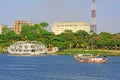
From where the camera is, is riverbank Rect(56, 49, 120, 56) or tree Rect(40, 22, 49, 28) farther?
tree Rect(40, 22, 49, 28)

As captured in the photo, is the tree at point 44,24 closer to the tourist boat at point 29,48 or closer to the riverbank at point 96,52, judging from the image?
the riverbank at point 96,52

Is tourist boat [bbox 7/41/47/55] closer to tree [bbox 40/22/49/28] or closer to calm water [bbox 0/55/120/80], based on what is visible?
calm water [bbox 0/55/120/80]

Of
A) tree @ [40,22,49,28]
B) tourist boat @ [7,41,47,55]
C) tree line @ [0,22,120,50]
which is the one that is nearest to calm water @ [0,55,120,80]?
tourist boat @ [7,41,47,55]

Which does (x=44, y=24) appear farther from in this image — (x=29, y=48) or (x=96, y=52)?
(x=96, y=52)

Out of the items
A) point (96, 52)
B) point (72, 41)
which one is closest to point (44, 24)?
point (72, 41)

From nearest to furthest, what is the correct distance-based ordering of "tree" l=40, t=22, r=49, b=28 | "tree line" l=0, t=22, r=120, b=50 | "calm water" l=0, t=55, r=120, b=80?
1. "calm water" l=0, t=55, r=120, b=80
2. "tree line" l=0, t=22, r=120, b=50
3. "tree" l=40, t=22, r=49, b=28

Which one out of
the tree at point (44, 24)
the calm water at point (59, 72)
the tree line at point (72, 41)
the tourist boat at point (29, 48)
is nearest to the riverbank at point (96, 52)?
the tree line at point (72, 41)

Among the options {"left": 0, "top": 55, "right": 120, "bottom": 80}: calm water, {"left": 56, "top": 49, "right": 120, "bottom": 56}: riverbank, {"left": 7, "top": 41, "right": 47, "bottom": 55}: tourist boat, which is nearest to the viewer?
{"left": 0, "top": 55, "right": 120, "bottom": 80}: calm water

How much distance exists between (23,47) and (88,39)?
80.5 ft

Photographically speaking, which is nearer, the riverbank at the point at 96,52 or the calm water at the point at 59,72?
the calm water at the point at 59,72

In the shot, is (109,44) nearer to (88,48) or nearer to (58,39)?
(88,48)

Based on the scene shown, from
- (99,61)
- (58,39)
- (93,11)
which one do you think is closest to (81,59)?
(99,61)

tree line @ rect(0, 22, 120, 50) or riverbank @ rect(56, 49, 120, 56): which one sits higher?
tree line @ rect(0, 22, 120, 50)

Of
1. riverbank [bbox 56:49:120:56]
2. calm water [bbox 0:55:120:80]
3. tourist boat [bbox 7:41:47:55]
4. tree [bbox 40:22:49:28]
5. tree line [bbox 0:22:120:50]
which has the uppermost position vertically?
tree [bbox 40:22:49:28]
